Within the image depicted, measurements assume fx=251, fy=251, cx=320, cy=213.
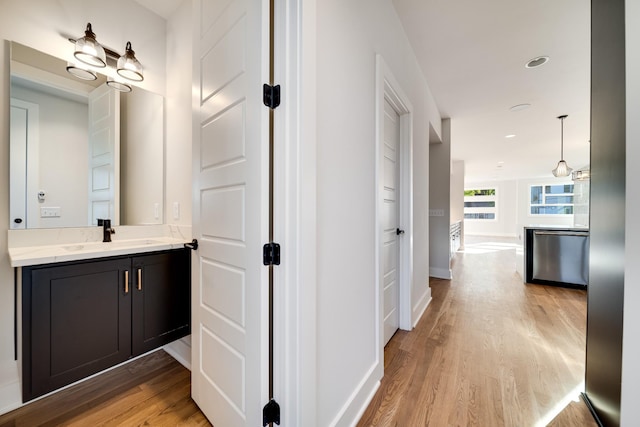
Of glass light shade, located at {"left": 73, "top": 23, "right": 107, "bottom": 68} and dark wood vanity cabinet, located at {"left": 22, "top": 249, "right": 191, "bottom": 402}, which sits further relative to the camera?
glass light shade, located at {"left": 73, "top": 23, "right": 107, "bottom": 68}

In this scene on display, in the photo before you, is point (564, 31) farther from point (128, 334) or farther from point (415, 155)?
point (128, 334)

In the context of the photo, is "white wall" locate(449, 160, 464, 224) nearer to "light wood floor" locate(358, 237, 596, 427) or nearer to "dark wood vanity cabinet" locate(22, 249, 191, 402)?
"light wood floor" locate(358, 237, 596, 427)

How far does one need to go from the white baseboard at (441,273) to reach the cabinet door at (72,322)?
432 cm

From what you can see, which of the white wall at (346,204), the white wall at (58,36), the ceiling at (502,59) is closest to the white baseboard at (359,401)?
the white wall at (346,204)

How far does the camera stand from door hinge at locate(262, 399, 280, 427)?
1.00 meters

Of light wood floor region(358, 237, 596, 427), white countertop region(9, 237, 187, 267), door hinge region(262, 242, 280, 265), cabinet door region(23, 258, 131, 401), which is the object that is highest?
door hinge region(262, 242, 280, 265)

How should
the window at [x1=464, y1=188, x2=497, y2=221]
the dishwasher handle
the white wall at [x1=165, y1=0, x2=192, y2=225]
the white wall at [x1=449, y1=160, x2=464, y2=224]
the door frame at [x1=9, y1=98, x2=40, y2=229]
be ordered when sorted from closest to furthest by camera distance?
the door frame at [x1=9, y1=98, x2=40, y2=229] < the white wall at [x1=165, y1=0, x2=192, y2=225] < the dishwasher handle < the white wall at [x1=449, y1=160, x2=464, y2=224] < the window at [x1=464, y1=188, x2=497, y2=221]

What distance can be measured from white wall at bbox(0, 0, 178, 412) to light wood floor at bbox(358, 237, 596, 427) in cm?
208

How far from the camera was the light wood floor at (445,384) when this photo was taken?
4.49ft

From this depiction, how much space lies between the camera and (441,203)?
446 cm

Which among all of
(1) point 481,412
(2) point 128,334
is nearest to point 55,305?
(2) point 128,334

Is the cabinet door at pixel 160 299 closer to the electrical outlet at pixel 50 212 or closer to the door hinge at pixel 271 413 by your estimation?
the electrical outlet at pixel 50 212

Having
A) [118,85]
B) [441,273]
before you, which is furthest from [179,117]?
[441,273]

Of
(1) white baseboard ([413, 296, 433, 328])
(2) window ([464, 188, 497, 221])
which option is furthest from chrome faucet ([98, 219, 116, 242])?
(2) window ([464, 188, 497, 221])
